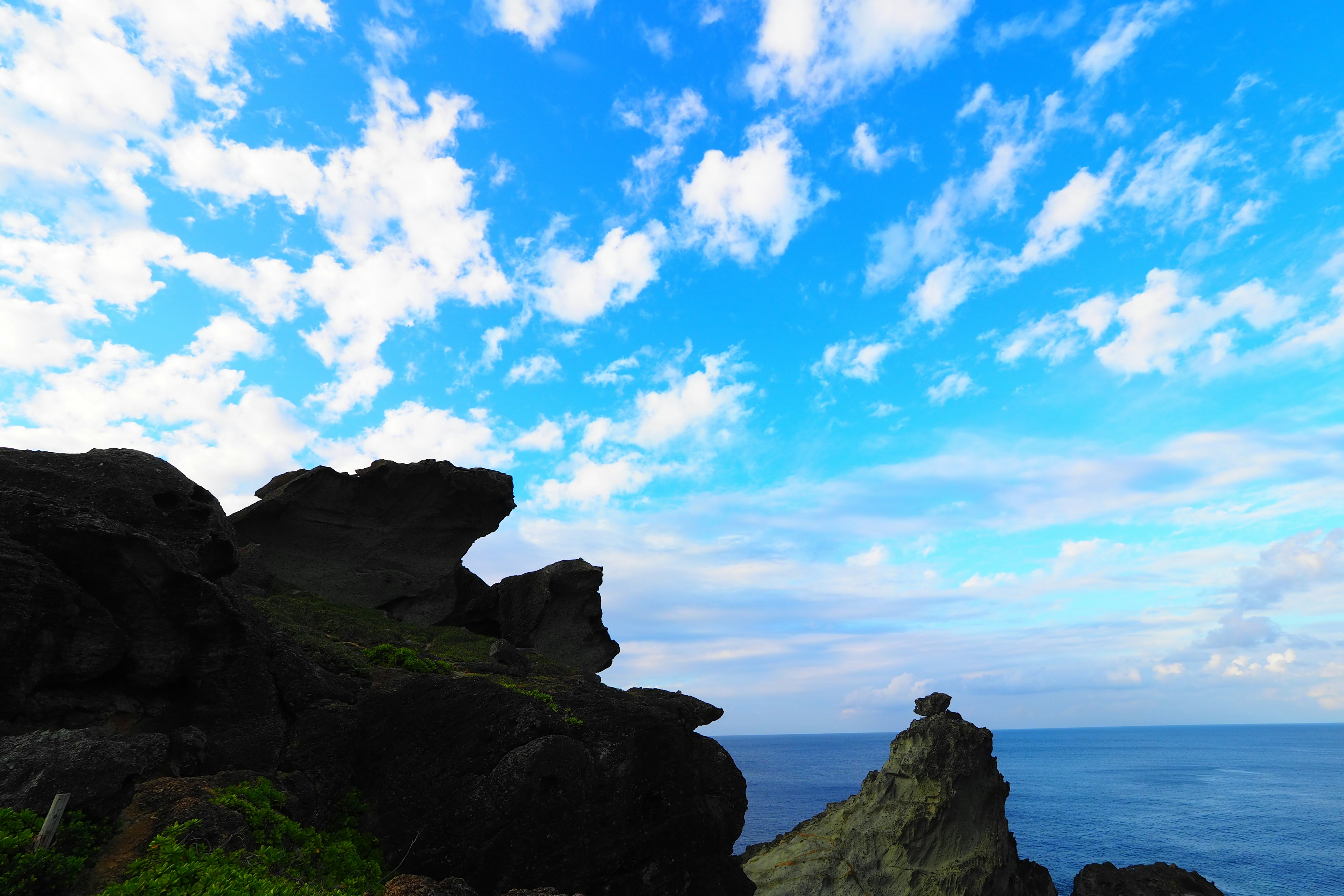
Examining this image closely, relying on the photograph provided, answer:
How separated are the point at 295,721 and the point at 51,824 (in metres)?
8.26

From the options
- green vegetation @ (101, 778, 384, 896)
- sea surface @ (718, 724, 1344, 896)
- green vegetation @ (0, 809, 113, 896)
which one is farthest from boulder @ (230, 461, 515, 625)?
sea surface @ (718, 724, 1344, 896)

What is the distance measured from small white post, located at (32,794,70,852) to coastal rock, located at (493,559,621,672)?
112 ft

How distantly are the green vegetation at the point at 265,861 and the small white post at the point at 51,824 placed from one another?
1156mm

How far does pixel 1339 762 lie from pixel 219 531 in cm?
27242

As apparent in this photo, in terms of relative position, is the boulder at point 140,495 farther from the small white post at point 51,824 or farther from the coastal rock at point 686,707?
the coastal rock at point 686,707

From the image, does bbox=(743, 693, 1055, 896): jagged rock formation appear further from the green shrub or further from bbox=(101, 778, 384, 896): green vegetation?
bbox=(101, 778, 384, 896): green vegetation

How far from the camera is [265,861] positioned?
11906 mm

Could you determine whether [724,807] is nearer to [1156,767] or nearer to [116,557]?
[116,557]

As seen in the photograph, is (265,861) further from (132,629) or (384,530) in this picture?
(384,530)

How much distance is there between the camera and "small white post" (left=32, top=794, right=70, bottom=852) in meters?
9.95

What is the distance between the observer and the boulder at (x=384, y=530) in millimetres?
40688

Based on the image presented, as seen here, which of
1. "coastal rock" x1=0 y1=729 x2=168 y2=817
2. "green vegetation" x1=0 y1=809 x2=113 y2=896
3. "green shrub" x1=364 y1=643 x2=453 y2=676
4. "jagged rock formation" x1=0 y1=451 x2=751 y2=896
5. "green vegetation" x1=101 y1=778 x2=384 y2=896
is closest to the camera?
"green vegetation" x1=0 y1=809 x2=113 y2=896

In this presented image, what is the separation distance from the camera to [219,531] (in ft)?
66.7

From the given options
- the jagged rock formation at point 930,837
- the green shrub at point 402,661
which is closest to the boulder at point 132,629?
the green shrub at point 402,661
